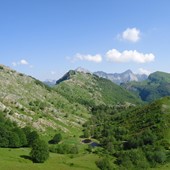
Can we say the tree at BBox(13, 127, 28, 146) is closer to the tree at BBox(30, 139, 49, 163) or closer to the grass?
the grass

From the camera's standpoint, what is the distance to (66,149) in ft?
609

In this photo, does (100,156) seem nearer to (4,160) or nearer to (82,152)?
(82,152)

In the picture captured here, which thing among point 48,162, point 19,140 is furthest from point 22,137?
point 48,162

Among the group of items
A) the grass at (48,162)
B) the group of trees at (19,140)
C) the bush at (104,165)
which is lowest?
the bush at (104,165)

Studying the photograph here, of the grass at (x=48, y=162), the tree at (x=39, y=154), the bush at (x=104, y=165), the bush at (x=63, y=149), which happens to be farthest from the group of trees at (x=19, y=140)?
the bush at (x=104, y=165)

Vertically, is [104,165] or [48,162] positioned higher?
[48,162]

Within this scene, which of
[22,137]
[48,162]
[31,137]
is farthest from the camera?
[31,137]

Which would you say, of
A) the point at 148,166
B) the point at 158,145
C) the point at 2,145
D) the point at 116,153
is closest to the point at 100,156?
the point at 116,153

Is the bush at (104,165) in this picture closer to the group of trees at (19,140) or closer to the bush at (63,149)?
the group of trees at (19,140)

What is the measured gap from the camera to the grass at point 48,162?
128950mm

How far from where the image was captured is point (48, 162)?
14762cm

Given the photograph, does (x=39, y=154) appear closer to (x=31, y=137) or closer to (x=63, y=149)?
(x=63, y=149)

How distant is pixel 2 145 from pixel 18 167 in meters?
52.8

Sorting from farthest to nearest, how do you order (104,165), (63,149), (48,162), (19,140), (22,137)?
(63,149) < (22,137) < (19,140) < (104,165) < (48,162)
